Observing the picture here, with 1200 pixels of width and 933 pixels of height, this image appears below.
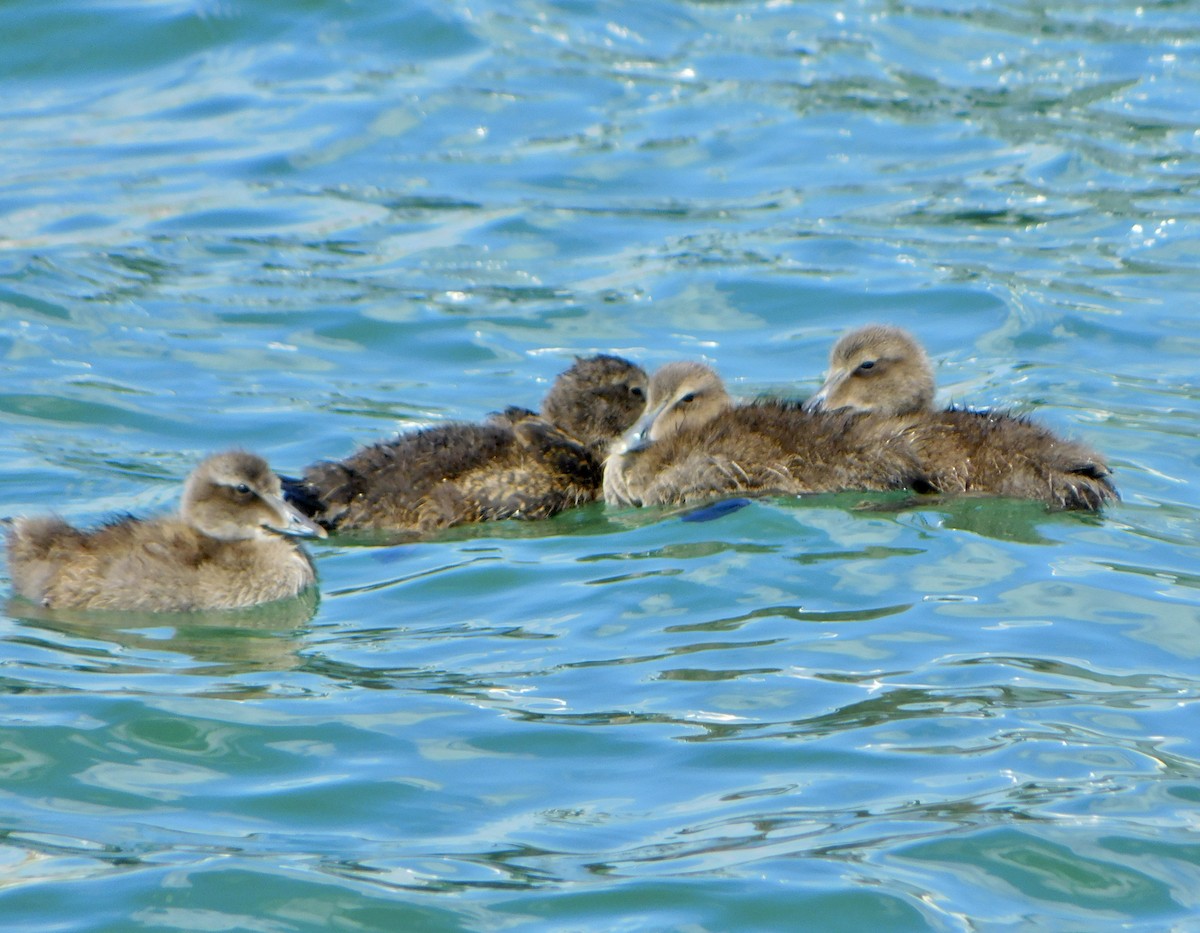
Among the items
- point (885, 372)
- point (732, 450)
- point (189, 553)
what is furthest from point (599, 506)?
point (189, 553)

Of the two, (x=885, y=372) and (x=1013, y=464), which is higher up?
(x=885, y=372)

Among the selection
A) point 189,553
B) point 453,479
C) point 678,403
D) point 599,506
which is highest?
point 678,403

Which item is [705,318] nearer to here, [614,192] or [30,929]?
[614,192]

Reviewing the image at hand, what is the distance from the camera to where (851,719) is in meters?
6.66

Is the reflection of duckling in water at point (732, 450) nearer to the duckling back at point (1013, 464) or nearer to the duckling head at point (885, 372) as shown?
the duckling back at point (1013, 464)

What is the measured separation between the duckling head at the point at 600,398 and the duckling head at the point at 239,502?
1.95 m

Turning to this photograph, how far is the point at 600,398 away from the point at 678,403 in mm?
528

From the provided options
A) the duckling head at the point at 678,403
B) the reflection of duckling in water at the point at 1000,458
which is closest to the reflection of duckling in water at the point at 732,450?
the duckling head at the point at 678,403

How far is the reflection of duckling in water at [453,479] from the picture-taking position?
29.6 ft

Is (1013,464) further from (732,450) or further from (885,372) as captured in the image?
(732,450)

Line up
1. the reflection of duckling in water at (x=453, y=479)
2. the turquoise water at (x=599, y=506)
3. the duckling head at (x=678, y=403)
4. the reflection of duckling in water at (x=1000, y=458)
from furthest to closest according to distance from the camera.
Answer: the duckling head at (x=678, y=403) < the reflection of duckling in water at (x=453, y=479) < the reflection of duckling in water at (x=1000, y=458) < the turquoise water at (x=599, y=506)

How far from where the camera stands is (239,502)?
8.38 meters

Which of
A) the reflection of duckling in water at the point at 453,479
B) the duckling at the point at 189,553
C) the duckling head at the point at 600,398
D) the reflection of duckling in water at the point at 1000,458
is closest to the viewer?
the duckling at the point at 189,553

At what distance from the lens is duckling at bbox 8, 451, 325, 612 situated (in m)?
8.04
